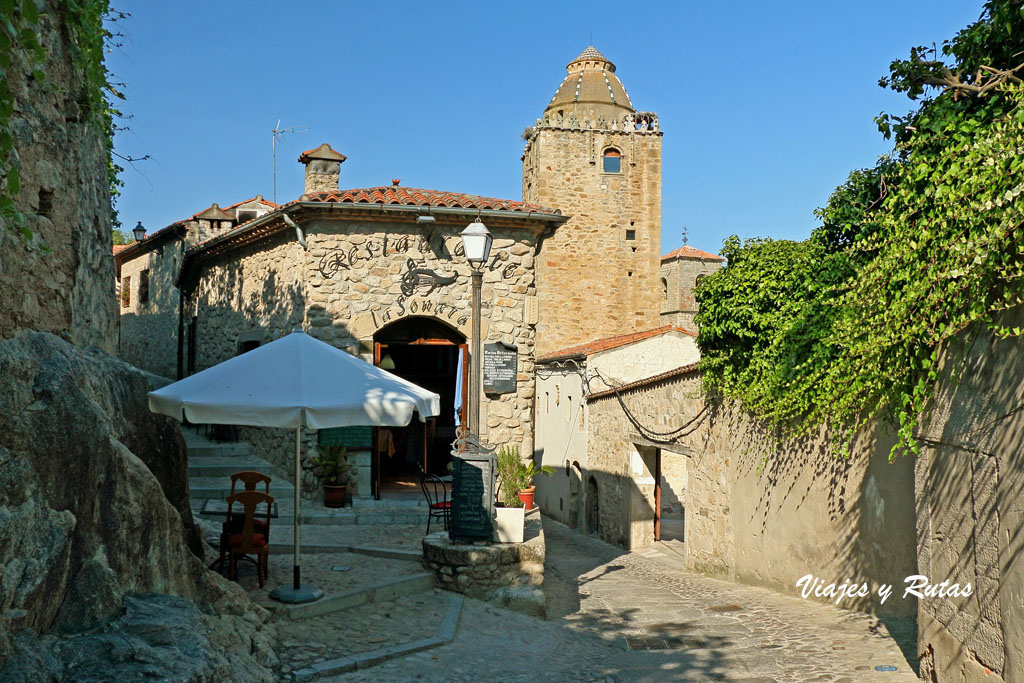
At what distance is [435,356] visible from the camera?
581 inches

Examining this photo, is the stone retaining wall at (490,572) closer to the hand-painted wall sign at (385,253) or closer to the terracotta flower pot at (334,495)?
the terracotta flower pot at (334,495)

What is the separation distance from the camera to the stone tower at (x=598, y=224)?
28.2 metres

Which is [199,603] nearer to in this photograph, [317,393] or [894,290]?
[317,393]

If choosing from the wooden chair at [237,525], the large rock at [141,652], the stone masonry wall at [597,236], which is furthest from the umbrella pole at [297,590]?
the stone masonry wall at [597,236]

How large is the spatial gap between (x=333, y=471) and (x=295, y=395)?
477 centimetres

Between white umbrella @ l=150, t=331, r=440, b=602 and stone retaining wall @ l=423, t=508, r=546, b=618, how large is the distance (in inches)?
55.4

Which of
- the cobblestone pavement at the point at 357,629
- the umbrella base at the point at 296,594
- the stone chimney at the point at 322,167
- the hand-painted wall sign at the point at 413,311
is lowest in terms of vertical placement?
the cobblestone pavement at the point at 357,629

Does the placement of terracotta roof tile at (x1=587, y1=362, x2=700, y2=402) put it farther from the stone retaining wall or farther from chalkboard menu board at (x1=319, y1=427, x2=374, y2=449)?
the stone retaining wall

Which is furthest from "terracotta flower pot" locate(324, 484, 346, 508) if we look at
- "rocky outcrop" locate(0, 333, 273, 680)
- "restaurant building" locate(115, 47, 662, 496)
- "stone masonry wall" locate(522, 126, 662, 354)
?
"stone masonry wall" locate(522, 126, 662, 354)

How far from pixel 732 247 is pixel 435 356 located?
6168 mm

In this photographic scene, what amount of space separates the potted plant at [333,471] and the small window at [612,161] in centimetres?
2095

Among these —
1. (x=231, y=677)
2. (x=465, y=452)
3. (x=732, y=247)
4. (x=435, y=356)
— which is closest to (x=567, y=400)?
(x=435, y=356)

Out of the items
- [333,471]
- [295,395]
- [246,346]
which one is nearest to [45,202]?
[295,395]

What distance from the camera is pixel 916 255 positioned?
5324 mm
